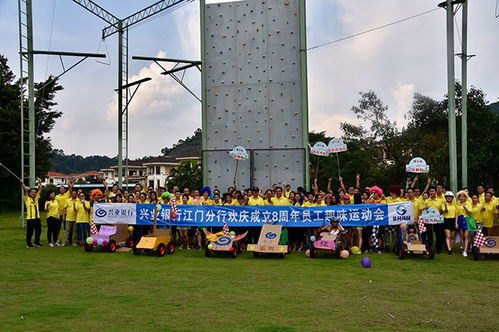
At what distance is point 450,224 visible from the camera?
487 inches

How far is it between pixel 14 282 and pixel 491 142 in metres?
33.3

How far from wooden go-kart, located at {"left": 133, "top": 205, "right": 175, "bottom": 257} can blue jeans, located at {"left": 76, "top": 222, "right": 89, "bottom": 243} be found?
289cm

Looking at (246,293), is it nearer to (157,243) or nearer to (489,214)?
(157,243)

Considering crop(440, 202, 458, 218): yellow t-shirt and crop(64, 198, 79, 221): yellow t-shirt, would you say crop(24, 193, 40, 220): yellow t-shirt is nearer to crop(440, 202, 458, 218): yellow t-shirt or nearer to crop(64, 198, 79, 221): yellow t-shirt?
crop(64, 198, 79, 221): yellow t-shirt

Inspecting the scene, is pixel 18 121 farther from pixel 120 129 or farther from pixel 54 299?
pixel 54 299

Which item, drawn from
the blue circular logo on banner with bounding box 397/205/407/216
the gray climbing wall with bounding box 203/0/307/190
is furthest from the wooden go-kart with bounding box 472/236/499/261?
the gray climbing wall with bounding box 203/0/307/190

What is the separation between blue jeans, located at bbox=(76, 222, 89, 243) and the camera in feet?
47.9

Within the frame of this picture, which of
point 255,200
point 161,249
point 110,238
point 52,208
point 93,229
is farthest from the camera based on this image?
point 52,208

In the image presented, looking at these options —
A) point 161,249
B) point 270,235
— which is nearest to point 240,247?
point 270,235

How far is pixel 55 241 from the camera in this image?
1477 centimetres

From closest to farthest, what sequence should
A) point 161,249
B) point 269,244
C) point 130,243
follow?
1. point 269,244
2. point 161,249
3. point 130,243

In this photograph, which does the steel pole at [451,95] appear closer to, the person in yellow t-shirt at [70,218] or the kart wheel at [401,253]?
the kart wheel at [401,253]

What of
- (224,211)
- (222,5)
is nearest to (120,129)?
(222,5)

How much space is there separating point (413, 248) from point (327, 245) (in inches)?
83.4
